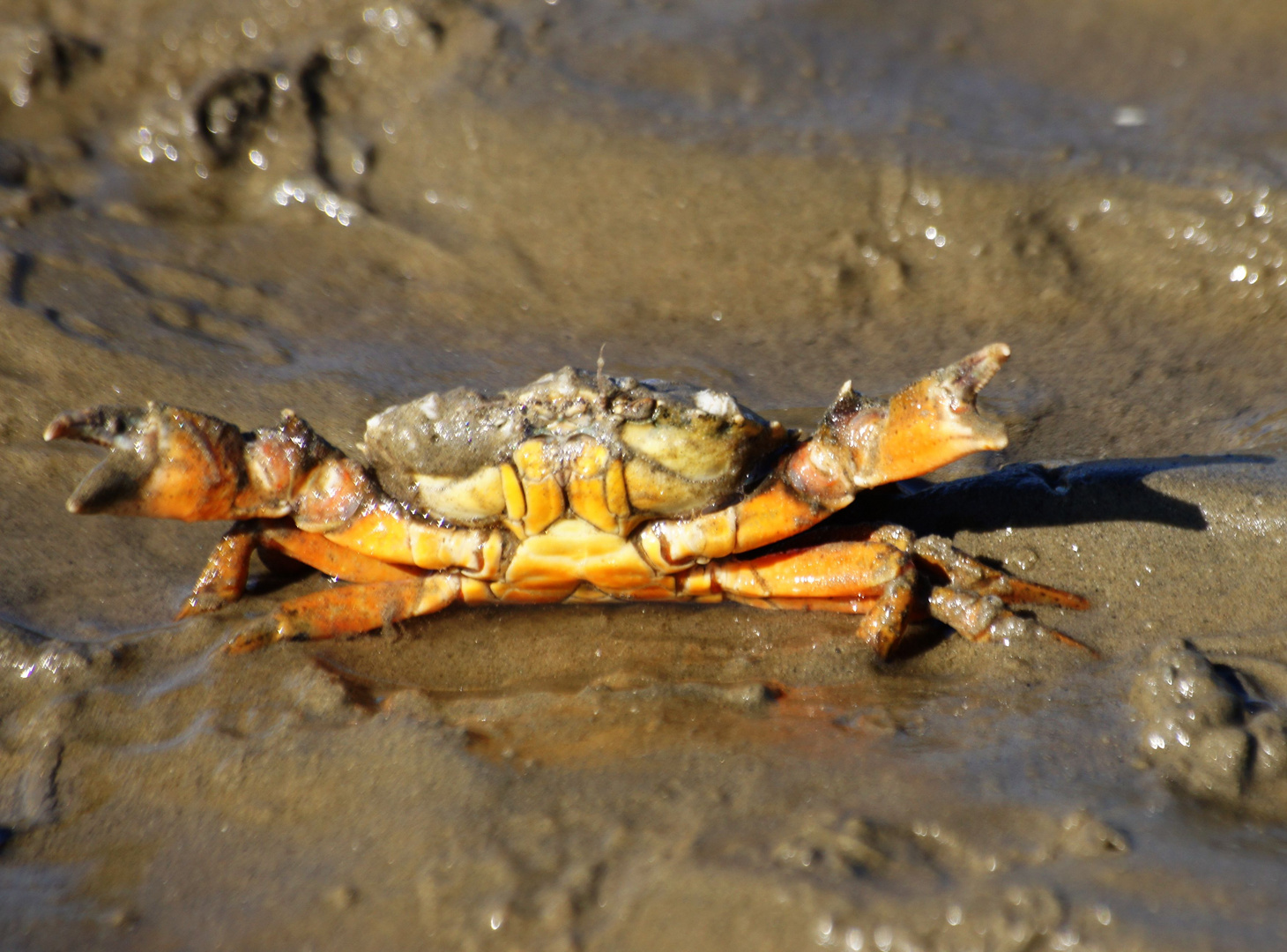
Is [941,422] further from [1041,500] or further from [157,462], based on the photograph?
[157,462]

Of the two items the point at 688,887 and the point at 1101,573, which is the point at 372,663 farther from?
the point at 1101,573

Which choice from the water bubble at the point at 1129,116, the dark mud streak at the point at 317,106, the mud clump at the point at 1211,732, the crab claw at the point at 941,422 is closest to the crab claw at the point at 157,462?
the crab claw at the point at 941,422

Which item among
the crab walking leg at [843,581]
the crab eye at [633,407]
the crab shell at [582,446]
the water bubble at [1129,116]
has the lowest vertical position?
the crab walking leg at [843,581]

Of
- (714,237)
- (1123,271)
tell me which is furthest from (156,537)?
(1123,271)

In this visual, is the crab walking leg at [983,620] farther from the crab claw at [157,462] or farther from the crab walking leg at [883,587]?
the crab claw at [157,462]

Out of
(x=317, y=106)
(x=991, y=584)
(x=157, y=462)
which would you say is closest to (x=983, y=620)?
(x=991, y=584)

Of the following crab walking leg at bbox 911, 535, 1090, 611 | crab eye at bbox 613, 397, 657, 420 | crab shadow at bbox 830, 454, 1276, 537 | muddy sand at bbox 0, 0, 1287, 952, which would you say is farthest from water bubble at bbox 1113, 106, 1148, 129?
crab eye at bbox 613, 397, 657, 420
